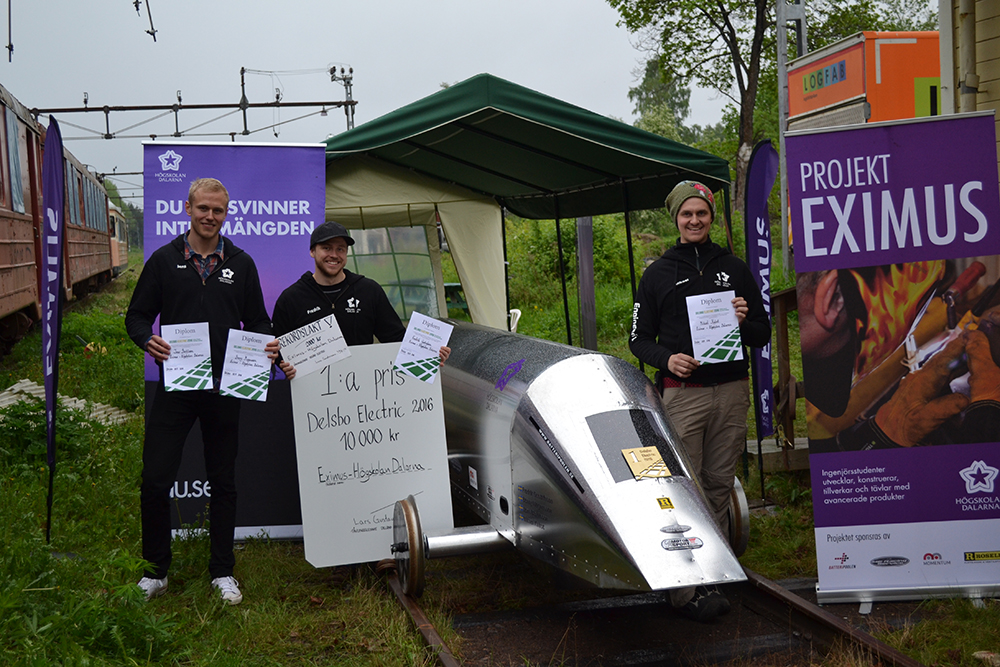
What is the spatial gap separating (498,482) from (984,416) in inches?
98.6

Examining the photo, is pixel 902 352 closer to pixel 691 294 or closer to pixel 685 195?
pixel 691 294

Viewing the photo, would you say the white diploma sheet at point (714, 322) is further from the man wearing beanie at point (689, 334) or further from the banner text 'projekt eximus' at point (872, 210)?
the banner text 'projekt eximus' at point (872, 210)

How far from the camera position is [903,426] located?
178 inches

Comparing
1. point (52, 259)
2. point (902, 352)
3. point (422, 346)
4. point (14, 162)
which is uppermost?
point (14, 162)

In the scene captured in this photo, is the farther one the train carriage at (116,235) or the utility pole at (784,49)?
the train carriage at (116,235)

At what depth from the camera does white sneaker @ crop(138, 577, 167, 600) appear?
4512 millimetres

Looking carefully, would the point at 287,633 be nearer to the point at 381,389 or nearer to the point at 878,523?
the point at 381,389

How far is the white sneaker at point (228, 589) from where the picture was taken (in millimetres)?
4586

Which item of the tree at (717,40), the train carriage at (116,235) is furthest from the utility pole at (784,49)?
the train carriage at (116,235)

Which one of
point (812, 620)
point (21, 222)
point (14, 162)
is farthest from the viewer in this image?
point (21, 222)

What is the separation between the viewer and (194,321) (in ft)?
14.3

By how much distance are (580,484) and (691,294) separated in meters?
1.34

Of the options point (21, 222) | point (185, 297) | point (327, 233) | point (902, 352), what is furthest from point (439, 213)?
point (21, 222)

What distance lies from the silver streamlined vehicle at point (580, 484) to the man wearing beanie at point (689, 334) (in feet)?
0.74
